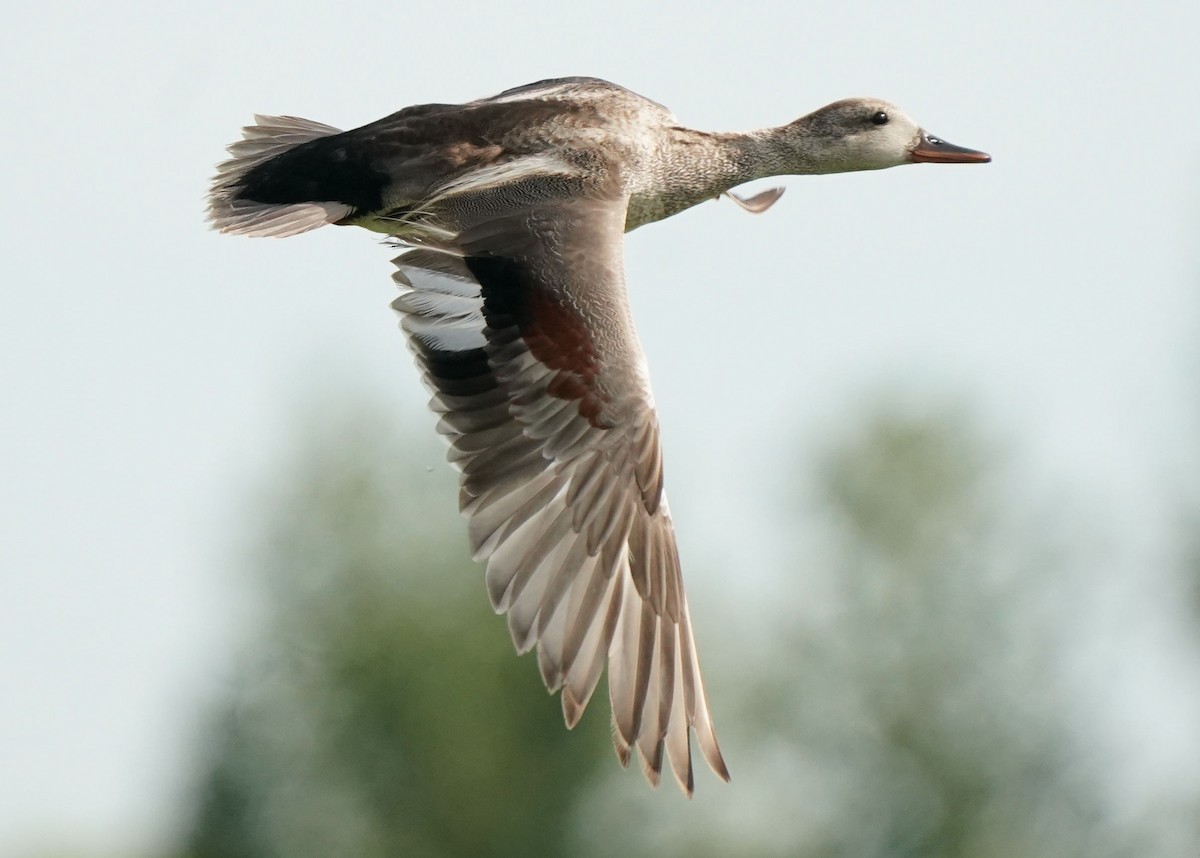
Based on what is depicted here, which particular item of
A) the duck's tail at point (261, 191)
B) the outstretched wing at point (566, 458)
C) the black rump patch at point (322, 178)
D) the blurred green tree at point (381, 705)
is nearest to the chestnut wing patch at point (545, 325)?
the outstretched wing at point (566, 458)

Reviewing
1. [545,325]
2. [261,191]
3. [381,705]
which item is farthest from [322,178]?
[381,705]

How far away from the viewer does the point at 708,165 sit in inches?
418

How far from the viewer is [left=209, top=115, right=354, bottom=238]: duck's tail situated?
9883 mm

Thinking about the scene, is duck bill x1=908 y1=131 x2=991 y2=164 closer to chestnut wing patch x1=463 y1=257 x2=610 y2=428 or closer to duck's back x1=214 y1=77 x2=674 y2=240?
duck's back x1=214 y1=77 x2=674 y2=240

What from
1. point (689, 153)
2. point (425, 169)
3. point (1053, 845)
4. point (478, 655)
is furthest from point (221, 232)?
point (1053, 845)

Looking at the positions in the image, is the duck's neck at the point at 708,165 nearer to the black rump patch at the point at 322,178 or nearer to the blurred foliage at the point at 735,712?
the black rump patch at the point at 322,178

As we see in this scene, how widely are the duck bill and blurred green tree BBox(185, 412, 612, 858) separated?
10778mm

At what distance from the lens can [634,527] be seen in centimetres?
911

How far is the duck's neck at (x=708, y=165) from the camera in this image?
10.3 metres

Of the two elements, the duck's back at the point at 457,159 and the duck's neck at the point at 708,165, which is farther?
the duck's neck at the point at 708,165

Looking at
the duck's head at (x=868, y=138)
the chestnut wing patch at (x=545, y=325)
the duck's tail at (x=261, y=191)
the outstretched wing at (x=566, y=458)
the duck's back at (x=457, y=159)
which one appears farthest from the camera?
the duck's head at (x=868, y=138)

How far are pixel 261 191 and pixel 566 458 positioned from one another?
1.97 metres

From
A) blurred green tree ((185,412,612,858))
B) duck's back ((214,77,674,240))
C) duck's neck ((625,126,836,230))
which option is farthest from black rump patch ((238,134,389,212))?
blurred green tree ((185,412,612,858))

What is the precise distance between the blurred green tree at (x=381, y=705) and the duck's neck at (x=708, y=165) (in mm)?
10873
